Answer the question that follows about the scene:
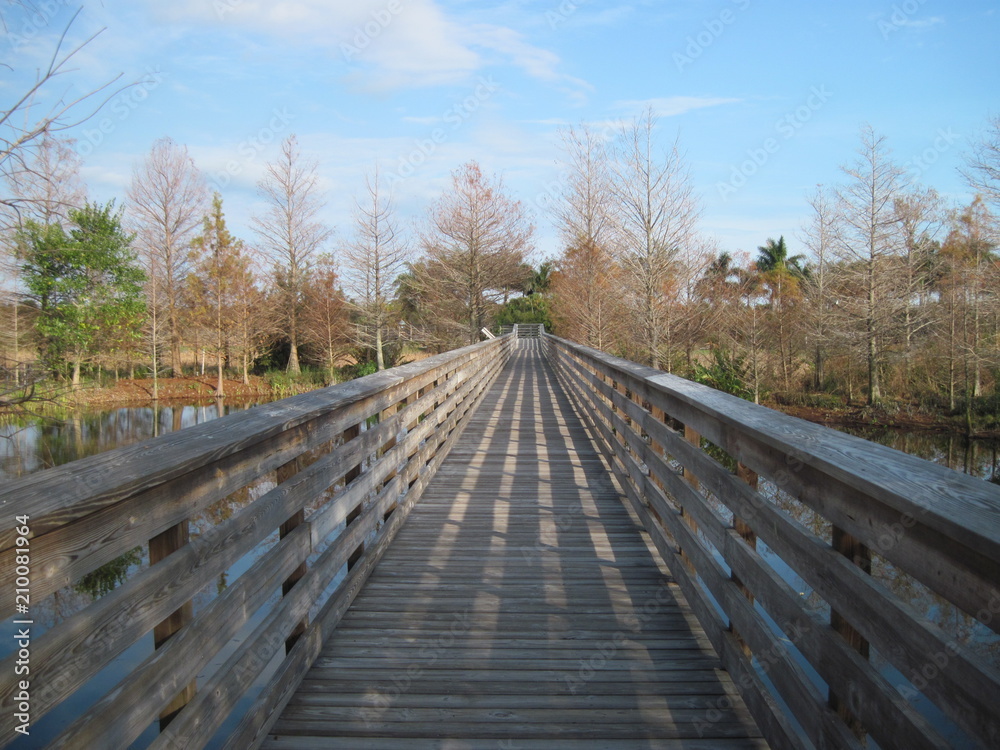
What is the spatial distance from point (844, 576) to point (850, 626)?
162mm

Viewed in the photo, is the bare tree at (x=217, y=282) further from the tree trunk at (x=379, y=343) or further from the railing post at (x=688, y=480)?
the railing post at (x=688, y=480)

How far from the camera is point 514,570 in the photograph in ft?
12.5

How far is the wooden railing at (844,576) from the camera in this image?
121 centimetres

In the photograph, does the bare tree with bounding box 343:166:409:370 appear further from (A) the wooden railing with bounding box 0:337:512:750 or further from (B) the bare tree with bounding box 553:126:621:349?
(A) the wooden railing with bounding box 0:337:512:750

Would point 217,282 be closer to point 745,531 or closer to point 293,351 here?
point 293,351

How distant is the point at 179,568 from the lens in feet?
5.52

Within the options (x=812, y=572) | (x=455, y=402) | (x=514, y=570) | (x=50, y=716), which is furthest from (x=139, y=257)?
(x=812, y=572)

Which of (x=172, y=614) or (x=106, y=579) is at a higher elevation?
(x=172, y=614)

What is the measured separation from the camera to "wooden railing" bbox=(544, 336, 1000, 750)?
47.5 inches

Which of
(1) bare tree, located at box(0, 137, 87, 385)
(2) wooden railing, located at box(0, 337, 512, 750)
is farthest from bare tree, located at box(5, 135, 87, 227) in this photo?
(2) wooden railing, located at box(0, 337, 512, 750)

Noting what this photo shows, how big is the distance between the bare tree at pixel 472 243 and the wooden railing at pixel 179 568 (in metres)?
23.5

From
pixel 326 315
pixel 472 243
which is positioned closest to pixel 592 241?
pixel 472 243

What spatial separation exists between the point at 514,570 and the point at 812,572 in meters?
2.21

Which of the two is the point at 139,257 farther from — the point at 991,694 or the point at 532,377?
the point at 991,694
